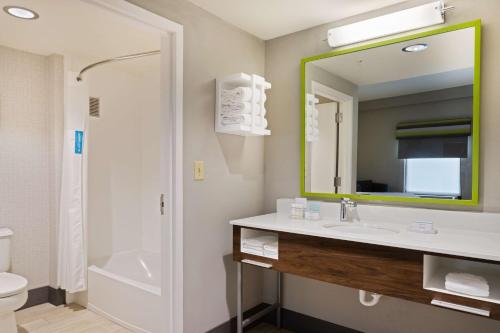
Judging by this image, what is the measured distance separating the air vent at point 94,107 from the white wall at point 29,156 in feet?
0.96

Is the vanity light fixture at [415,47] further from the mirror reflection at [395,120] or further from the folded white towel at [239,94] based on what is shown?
the folded white towel at [239,94]

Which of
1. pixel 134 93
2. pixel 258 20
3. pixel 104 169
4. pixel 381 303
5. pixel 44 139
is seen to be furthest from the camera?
pixel 134 93

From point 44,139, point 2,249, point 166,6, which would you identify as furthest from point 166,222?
point 44,139

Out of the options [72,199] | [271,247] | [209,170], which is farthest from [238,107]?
[72,199]

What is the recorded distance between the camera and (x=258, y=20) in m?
2.25

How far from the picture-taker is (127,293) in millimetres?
2465

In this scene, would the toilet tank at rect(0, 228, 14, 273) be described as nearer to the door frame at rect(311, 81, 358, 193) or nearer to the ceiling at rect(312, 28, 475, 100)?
the door frame at rect(311, 81, 358, 193)

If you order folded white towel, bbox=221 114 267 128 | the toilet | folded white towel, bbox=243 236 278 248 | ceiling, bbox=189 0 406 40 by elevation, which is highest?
ceiling, bbox=189 0 406 40

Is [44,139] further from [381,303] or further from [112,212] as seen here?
[381,303]

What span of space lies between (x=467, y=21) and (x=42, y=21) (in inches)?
102

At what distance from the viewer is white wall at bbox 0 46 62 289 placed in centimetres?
279

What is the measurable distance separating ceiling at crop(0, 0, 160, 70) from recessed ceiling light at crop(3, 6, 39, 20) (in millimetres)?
37

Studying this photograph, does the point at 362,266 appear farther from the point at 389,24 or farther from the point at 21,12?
the point at 21,12

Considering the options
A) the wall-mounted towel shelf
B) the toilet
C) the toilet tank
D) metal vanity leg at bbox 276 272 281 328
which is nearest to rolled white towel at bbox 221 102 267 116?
the wall-mounted towel shelf
